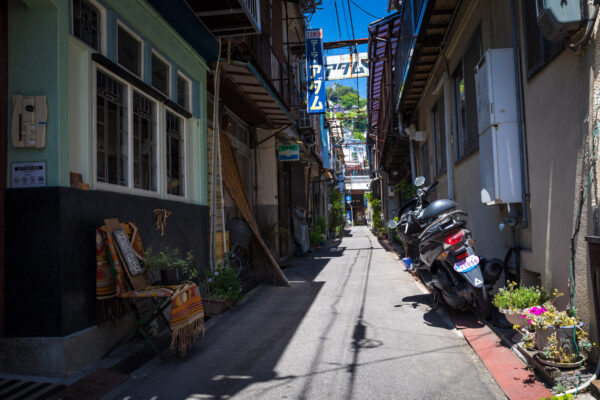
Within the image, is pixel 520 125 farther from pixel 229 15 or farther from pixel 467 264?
pixel 229 15

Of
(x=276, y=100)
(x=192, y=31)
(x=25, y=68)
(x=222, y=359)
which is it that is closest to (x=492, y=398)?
(x=222, y=359)

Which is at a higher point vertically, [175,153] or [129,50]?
[129,50]

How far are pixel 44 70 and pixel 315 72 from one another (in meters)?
12.9

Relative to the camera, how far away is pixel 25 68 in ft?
13.5

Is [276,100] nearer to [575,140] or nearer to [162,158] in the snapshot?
[162,158]

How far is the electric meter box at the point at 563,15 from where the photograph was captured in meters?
3.41

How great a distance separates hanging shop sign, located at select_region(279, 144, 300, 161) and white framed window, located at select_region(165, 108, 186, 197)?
24.6 ft

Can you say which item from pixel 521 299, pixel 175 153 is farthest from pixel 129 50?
pixel 521 299

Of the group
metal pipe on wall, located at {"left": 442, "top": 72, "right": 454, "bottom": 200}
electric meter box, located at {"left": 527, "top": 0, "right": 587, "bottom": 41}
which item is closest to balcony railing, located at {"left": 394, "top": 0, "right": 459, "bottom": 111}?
metal pipe on wall, located at {"left": 442, "top": 72, "right": 454, "bottom": 200}

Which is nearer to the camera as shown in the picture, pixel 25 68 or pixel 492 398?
pixel 492 398

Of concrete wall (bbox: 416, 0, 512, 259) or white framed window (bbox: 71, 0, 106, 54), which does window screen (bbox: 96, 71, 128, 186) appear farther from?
concrete wall (bbox: 416, 0, 512, 259)

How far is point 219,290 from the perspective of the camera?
7227mm

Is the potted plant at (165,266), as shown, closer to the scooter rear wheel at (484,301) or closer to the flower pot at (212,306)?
the flower pot at (212,306)

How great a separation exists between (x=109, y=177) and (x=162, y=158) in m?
1.34
